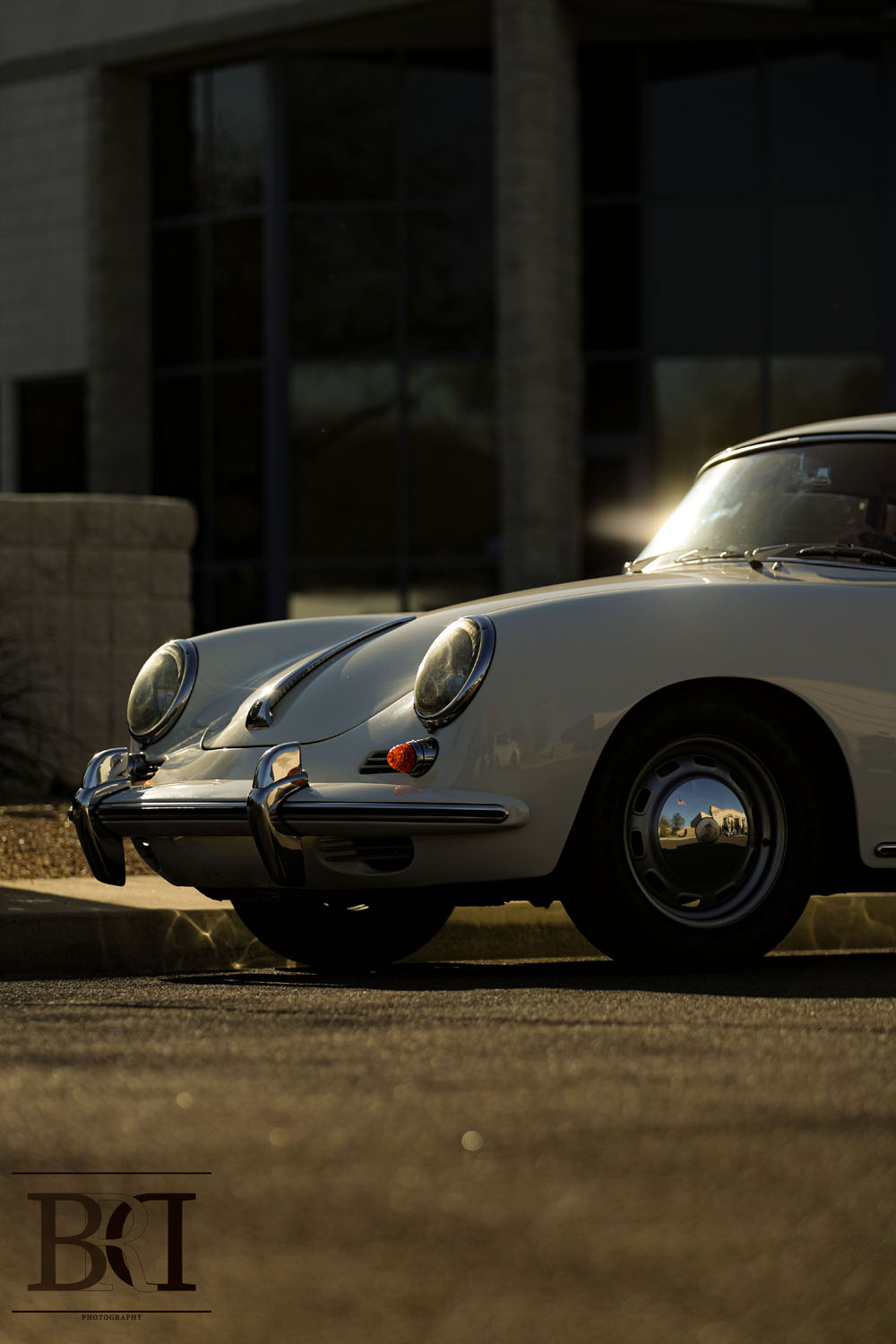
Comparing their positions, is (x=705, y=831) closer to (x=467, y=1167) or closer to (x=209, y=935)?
(x=209, y=935)

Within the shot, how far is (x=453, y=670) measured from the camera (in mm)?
5168

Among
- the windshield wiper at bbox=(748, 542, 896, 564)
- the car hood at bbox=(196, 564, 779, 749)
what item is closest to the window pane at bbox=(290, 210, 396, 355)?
the car hood at bbox=(196, 564, 779, 749)

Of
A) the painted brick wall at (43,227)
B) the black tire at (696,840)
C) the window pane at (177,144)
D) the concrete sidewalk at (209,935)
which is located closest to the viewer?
the black tire at (696,840)

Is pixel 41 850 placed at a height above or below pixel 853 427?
below

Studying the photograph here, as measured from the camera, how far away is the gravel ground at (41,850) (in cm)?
828

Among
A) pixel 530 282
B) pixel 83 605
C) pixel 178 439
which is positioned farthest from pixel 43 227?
pixel 83 605

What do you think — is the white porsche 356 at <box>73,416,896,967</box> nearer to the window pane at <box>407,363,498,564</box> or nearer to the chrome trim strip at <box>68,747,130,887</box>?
the chrome trim strip at <box>68,747,130,887</box>

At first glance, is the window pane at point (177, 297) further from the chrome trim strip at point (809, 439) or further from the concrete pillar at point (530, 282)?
the chrome trim strip at point (809, 439)

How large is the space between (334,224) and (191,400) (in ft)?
8.61

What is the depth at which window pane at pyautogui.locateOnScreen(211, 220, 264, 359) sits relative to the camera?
2289cm

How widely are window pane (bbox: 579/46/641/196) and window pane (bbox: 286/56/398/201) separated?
6.84 feet

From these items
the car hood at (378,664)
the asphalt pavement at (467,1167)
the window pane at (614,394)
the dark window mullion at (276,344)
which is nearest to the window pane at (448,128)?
the dark window mullion at (276,344)

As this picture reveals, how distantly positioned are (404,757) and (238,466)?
18247 mm

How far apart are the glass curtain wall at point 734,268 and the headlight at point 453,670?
17100 mm
